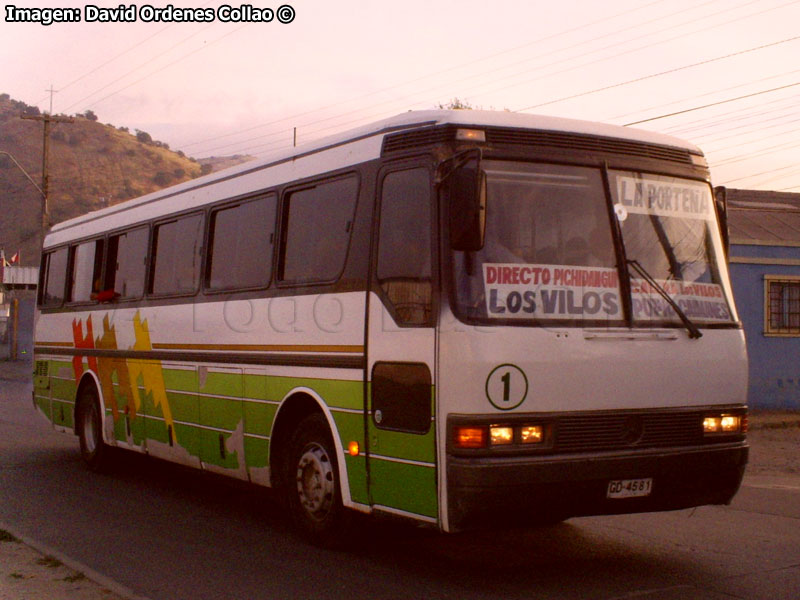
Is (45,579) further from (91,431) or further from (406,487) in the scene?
(91,431)

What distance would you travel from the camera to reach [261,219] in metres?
9.38

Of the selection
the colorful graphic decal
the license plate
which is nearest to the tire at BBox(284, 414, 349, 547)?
the license plate

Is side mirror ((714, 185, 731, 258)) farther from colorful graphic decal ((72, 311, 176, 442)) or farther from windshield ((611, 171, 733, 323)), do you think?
colorful graphic decal ((72, 311, 176, 442))

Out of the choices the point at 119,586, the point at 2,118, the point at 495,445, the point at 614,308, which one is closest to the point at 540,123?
the point at 614,308

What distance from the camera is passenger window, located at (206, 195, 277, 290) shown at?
30.2 feet

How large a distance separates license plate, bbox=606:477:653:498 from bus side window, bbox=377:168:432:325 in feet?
5.20

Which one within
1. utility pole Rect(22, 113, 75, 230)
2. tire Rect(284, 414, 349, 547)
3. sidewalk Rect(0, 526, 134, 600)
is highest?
utility pole Rect(22, 113, 75, 230)

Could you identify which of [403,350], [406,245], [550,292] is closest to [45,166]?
[406,245]

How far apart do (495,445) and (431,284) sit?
1103 millimetres

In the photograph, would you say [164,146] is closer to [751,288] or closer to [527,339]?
[751,288]

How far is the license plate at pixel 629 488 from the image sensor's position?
6.86m

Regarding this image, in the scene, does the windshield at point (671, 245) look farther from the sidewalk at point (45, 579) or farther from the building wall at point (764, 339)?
the building wall at point (764, 339)

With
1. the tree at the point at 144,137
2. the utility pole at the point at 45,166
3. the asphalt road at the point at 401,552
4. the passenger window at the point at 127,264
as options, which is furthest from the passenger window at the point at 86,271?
the tree at the point at 144,137

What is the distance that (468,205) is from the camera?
655 cm
